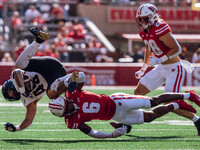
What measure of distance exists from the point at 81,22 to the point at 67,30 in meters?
2.12

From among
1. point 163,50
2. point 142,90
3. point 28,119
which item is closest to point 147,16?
point 163,50

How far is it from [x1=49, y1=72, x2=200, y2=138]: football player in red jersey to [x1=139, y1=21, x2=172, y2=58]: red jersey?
0.87 metres

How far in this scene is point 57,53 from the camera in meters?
16.6

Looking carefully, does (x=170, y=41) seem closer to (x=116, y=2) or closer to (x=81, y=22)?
(x=81, y=22)

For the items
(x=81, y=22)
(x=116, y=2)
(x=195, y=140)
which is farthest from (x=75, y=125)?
(x=116, y=2)

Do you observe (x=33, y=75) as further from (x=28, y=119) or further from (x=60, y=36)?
(x=60, y=36)

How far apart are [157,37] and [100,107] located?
149 cm

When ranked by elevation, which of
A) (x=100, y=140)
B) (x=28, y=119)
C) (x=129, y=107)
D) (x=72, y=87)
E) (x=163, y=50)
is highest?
(x=163, y=50)

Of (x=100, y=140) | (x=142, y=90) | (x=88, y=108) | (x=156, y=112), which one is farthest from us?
(x=142, y=90)

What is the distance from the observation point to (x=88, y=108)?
610cm

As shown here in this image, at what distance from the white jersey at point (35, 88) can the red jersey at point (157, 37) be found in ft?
4.76

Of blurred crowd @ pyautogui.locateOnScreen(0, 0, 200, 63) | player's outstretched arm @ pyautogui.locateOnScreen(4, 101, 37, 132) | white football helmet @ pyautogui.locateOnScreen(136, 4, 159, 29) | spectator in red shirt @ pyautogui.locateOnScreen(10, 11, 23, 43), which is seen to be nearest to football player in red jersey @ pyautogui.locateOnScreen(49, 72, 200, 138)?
player's outstretched arm @ pyautogui.locateOnScreen(4, 101, 37, 132)

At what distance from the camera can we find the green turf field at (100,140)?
241 inches

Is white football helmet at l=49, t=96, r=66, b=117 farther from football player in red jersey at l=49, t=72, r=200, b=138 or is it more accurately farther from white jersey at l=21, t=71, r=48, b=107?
white jersey at l=21, t=71, r=48, b=107
